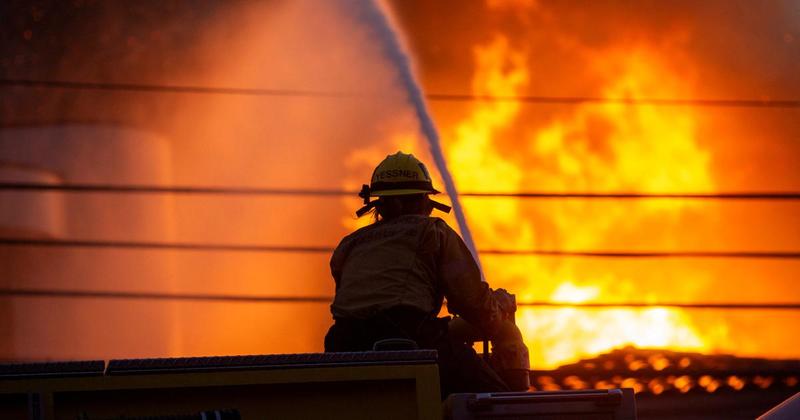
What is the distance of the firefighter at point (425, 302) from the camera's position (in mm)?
5059

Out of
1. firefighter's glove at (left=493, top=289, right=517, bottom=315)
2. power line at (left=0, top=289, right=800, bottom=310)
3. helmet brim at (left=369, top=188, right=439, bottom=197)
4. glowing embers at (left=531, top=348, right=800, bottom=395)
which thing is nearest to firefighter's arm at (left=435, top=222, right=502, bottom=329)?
firefighter's glove at (left=493, top=289, right=517, bottom=315)

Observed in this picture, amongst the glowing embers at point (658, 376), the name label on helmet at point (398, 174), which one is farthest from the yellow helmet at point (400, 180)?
the glowing embers at point (658, 376)

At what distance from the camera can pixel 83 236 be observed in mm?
18188

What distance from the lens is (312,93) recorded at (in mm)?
17797

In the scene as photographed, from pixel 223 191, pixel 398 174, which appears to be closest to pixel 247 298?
pixel 223 191

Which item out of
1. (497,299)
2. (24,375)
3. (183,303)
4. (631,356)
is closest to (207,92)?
(183,303)

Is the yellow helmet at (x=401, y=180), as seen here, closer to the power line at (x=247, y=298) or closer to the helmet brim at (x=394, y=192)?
the helmet brim at (x=394, y=192)

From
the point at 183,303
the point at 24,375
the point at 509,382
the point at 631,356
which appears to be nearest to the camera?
the point at 24,375

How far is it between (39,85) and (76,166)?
3.92ft

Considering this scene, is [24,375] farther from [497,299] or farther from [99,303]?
[99,303]

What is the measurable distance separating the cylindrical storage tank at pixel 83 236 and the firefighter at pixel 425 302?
→ 12313mm

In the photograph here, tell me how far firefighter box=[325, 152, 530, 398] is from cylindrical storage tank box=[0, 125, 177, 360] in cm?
1231

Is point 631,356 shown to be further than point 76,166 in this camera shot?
No

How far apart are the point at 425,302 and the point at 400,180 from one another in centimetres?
Result: 58
